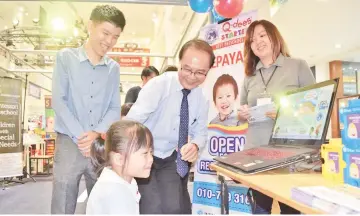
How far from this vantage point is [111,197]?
1193 millimetres

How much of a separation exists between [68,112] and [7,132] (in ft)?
15.7

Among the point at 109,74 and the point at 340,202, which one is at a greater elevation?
the point at 109,74

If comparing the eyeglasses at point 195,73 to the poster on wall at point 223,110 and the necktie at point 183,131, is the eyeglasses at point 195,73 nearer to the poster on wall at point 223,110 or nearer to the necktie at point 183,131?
the necktie at point 183,131

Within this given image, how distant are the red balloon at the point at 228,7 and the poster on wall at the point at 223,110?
0.08 meters

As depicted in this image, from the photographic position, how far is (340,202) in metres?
0.70

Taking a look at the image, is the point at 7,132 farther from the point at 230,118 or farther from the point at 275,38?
the point at 275,38

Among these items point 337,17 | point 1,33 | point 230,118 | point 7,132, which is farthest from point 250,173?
point 1,33

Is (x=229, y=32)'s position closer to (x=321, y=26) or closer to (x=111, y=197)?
(x=111, y=197)

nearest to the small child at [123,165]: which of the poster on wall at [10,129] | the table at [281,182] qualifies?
the table at [281,182]

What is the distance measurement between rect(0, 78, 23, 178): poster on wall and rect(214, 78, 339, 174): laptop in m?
5.36

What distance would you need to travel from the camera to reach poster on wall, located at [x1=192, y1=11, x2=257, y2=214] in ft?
9.53

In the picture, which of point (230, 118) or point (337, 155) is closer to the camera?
point (337, 155)

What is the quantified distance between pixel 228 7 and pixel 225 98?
0.84 metres

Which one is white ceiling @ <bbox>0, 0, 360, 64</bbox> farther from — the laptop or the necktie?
the laptop
